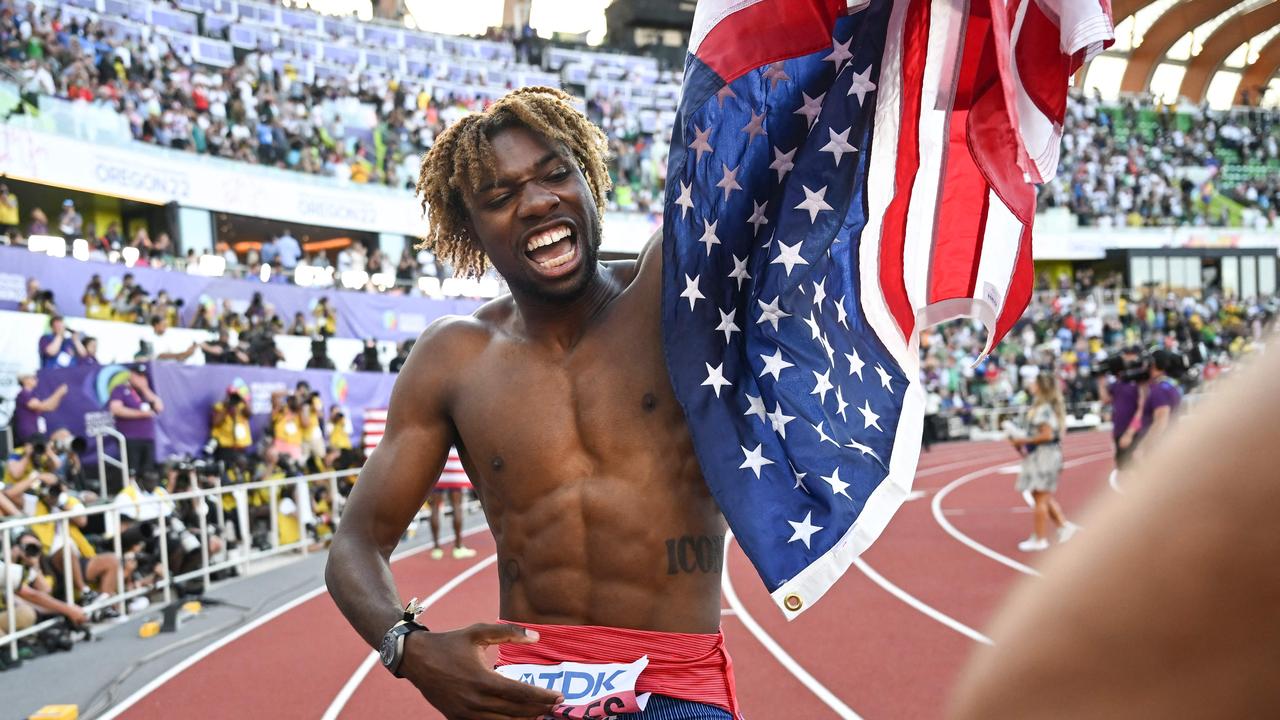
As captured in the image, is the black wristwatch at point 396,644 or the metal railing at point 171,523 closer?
the black wristwatch at point 396,644

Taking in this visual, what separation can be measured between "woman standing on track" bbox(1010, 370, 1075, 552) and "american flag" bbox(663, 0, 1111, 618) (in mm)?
7053

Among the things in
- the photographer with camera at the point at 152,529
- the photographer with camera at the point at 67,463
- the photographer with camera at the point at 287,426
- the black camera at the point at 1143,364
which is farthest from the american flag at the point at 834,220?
the photographer with camera at the point at 287,426

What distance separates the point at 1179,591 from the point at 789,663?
642cm

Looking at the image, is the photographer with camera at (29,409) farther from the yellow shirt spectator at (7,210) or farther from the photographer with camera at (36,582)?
the yellow shirt spectator at (7,210)

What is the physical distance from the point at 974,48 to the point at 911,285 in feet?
1.91

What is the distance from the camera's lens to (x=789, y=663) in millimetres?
6629

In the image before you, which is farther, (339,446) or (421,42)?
(421,42)

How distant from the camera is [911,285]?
8.46ft

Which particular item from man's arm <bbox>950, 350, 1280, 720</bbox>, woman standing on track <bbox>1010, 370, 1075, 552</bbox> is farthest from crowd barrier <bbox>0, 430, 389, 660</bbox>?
man's arm <bbox>950, 350, 1280, 720</bbox>

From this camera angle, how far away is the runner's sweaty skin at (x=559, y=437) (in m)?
2.30

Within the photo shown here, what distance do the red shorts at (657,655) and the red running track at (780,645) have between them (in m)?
3.34

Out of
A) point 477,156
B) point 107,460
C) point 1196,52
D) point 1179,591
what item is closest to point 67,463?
point 107,460

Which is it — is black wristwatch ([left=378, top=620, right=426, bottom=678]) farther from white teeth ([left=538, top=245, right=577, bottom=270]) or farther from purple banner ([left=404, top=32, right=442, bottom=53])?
purple banner ([left=404, top=32, right=442, bottom=53])

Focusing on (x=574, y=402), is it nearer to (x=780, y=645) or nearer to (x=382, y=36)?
(x=780, y=645)
